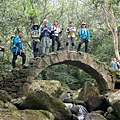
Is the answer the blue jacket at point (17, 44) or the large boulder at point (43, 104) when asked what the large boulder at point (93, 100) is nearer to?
the large boulder at point (43, 104)

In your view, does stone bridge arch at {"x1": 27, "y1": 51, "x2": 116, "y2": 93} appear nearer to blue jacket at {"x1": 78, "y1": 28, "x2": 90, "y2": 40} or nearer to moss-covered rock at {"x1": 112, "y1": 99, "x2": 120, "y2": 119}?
blue jacket at {"x1": 78, "y1": 28, "x2": 90, "y2": 40}

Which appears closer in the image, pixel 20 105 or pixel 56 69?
pixel 20 105

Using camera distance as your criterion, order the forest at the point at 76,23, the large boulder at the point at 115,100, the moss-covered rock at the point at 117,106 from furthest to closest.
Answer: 1. the forest at the point at 76,23
2. the large boulder at the point at 115,100
3. the moss-covered rock at the point at 117,106

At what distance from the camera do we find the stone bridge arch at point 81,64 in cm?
1052

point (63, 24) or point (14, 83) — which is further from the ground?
point (63, 24)

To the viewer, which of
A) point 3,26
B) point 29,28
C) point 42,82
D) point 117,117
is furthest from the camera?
point 29,28

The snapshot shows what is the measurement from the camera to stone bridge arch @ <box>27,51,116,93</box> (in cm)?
1052

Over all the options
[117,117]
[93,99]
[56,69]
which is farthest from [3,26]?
[56,69]

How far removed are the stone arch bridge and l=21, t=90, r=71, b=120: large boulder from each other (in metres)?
2.03

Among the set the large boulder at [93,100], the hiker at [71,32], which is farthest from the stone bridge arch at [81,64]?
the large boulder at [93,100]

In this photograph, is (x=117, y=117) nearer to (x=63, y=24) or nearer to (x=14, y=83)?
(x=14, y=83)

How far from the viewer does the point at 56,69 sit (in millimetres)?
18438

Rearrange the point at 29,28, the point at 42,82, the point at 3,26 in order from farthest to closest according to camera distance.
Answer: the point at 29,28
the point at 42,82
the point at 3,26

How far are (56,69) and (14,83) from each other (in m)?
8.30
